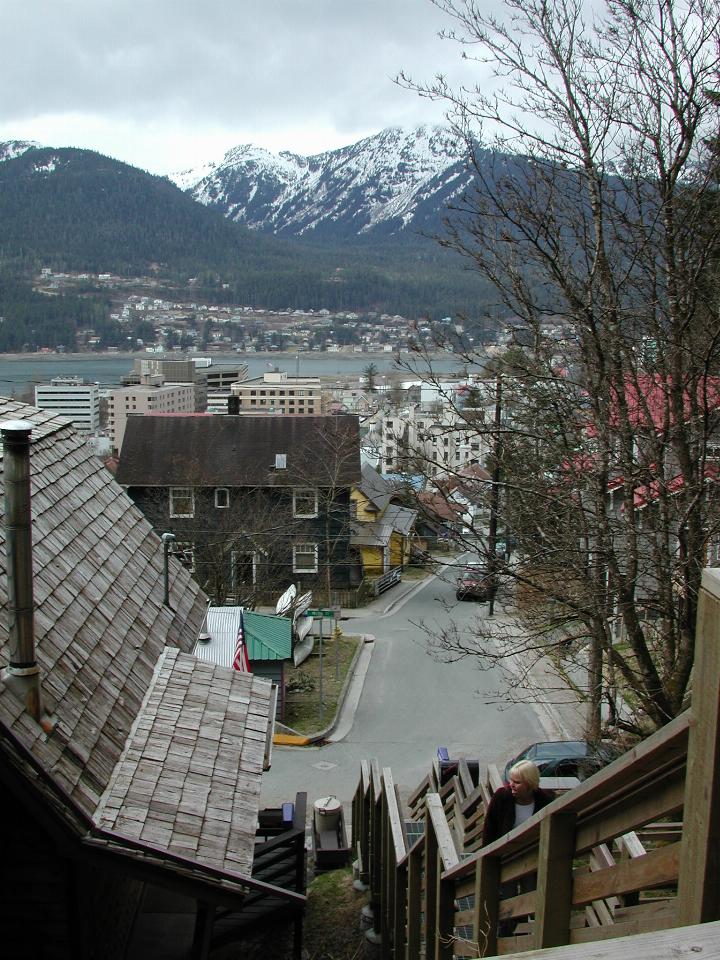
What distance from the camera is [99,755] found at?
6199mm

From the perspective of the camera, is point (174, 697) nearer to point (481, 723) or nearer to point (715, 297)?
point (715, 297)

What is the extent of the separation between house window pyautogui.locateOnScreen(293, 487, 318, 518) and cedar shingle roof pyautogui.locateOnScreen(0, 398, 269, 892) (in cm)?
2577

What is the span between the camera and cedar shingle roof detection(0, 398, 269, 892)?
5.78m

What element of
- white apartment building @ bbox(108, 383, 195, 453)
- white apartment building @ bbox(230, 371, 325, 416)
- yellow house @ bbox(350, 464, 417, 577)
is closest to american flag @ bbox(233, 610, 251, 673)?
yellow house @ bbox(350, 464, 417, 577)

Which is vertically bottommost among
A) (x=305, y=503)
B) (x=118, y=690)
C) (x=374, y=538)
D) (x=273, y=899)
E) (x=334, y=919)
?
(x=374, y=538)

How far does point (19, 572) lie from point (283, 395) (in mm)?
141810

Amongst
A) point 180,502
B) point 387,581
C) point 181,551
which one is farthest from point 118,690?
point 387,581

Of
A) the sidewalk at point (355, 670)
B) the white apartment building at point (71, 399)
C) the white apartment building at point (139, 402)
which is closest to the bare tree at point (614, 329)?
the sidewalk at point (355, 670)

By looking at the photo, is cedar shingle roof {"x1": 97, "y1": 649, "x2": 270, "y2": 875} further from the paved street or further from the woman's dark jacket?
the paved street

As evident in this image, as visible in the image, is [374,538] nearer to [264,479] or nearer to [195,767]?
[264,479]

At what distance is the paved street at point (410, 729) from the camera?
60.1ft

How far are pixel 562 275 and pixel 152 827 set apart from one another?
618 cm

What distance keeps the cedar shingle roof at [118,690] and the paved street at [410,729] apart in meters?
6.64

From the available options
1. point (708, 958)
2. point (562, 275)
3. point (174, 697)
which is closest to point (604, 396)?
point (562, 275)
